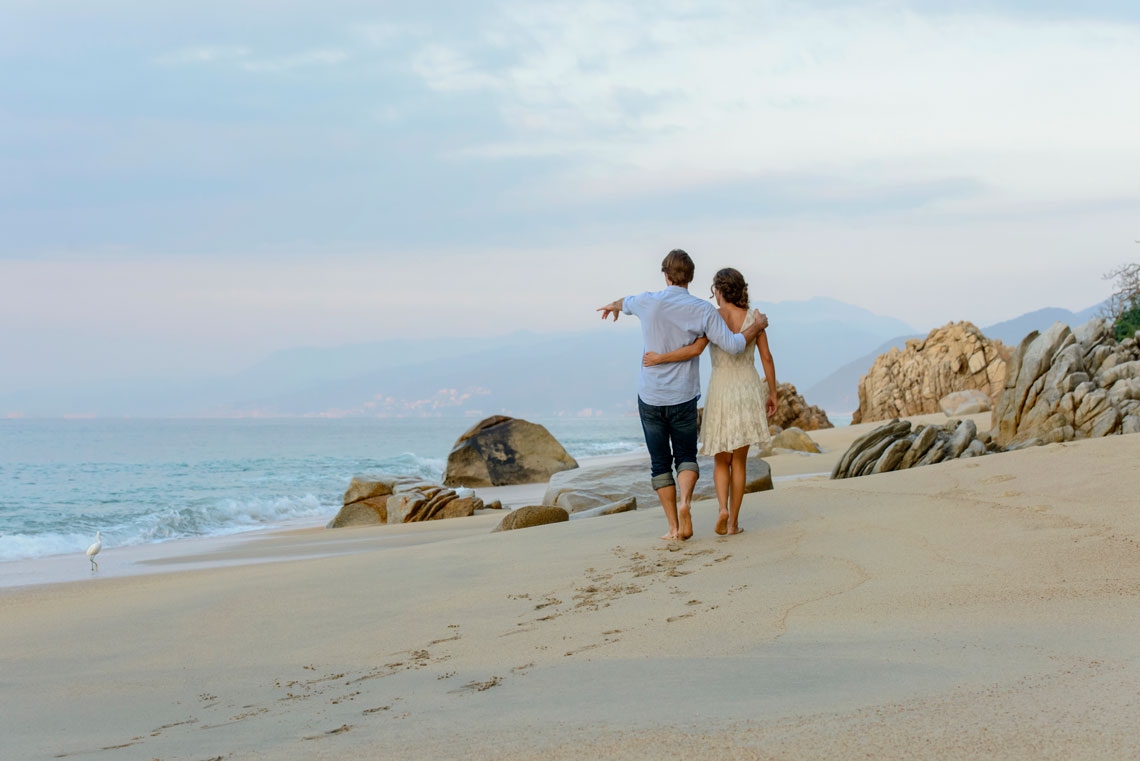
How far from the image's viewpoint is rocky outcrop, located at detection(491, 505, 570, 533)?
7.49 metres

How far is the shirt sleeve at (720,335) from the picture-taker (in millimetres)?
5727

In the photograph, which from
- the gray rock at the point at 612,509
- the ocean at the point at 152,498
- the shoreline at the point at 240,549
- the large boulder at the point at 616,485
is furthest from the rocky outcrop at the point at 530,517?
the ocean at the point at 152,498

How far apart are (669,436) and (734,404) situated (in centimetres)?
51

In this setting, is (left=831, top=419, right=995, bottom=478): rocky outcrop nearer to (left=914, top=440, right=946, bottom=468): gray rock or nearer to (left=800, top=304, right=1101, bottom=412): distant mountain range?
(left=914, top=440, right=946, bottom=468): gray rock

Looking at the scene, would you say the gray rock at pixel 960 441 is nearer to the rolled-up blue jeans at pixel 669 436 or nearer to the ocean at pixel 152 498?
the rolled-up blue jeans at pixel 669 436

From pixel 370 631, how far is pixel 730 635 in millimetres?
1849

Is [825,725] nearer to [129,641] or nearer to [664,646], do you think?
[664,646]

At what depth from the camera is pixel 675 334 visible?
228 inches

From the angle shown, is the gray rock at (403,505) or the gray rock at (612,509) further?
the gray rock at (403,505)

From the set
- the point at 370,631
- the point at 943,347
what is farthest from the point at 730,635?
the point at 943,347

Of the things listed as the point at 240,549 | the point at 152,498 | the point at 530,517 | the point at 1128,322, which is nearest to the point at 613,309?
the point at 530,517

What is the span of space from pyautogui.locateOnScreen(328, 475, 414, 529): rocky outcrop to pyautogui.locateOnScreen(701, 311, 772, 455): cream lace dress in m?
6.95

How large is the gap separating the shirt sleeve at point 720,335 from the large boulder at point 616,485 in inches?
102

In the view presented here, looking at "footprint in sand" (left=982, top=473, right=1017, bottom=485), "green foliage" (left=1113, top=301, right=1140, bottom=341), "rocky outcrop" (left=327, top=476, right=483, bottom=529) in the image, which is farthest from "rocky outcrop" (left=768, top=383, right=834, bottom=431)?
"footprint in sand" (left=982, top=473, right=1017, bottom=485)
